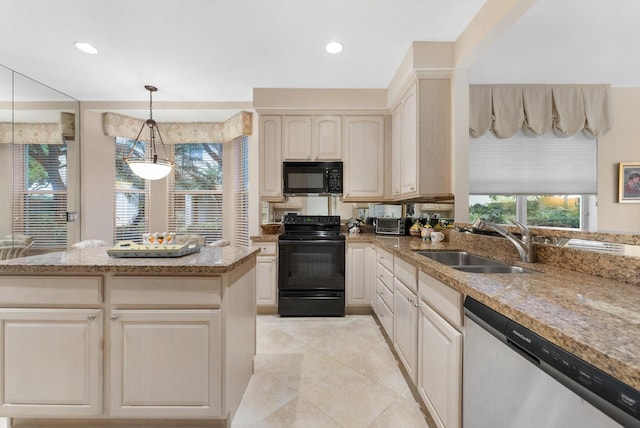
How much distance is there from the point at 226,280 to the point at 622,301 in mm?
1532

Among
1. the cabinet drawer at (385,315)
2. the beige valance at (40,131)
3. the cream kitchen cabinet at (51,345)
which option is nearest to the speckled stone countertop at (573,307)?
the cabinet drawer at (385,315)

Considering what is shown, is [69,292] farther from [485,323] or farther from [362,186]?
[362,186]

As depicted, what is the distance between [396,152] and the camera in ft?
10.1

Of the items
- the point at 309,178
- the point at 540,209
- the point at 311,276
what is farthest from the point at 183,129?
the point at 540,209

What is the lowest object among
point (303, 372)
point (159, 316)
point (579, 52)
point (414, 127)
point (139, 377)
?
point (303, 372)

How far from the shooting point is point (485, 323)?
36.8 inches

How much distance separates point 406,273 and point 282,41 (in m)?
2.21

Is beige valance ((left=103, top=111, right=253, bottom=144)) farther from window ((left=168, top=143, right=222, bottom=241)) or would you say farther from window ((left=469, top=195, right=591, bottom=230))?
window ((left=469, top=195, right=591, bottom=230))

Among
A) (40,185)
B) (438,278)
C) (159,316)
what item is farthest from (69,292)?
(40,185)

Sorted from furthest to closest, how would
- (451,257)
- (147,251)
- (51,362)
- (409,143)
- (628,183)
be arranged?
(628,183), (409,143), (451,257), (147,251), (51,362)

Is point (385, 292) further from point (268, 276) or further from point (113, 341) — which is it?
point (113, 341)

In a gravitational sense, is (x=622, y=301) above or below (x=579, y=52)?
below

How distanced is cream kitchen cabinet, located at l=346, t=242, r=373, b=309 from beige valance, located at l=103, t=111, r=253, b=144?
2.11m

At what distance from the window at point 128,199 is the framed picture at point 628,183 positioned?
6019 millimetres
